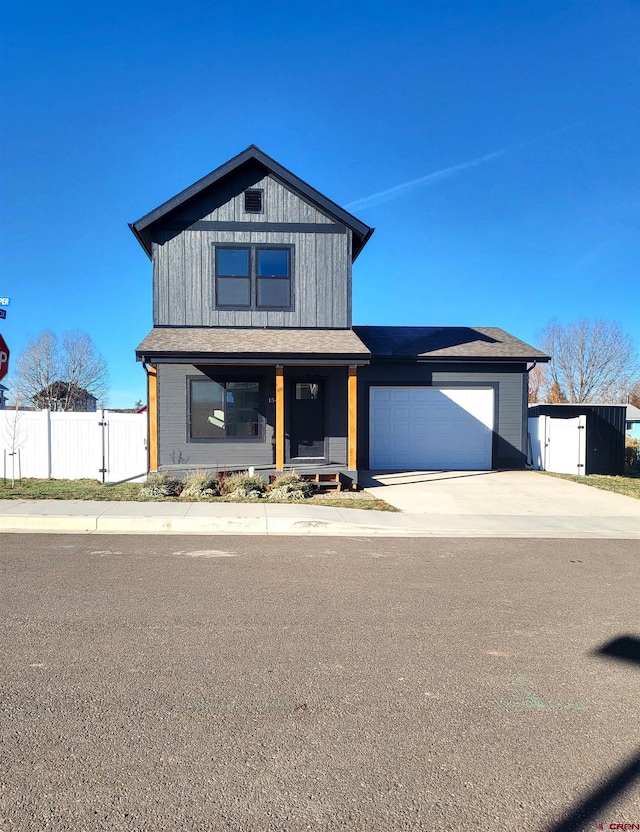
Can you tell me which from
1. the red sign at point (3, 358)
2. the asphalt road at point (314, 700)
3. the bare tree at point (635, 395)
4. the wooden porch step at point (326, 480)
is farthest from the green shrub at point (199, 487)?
the bare tree at point (635, 395)

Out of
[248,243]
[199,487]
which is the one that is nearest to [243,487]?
[199,487]

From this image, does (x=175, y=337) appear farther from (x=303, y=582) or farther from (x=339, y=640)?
(x=339, y=640)

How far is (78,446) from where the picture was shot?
14000mm

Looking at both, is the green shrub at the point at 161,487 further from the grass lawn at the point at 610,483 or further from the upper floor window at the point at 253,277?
the grass lawn at the point at 610,483

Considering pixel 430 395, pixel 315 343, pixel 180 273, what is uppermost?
pixel 180 273

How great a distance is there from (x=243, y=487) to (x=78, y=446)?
5813 mm

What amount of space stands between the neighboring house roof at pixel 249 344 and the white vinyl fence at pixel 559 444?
7.70 metres

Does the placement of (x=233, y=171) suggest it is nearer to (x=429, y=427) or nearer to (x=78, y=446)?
(x=78, y=446)

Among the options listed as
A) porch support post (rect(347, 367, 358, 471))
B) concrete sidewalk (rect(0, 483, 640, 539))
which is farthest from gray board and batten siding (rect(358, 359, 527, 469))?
concrete sidewalk (rect(0, 483, 640, 539))

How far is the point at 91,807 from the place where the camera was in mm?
Answer: 2320

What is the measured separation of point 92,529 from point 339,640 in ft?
18.7

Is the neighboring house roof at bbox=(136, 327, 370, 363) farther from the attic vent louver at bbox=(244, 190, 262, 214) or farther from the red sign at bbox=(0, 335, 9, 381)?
the attic vent louver at bbox=(244, 190, 262, 214)

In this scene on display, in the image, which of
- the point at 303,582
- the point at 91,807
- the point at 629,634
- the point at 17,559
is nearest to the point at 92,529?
the point at 17,559

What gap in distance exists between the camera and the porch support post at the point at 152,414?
12.7 m
